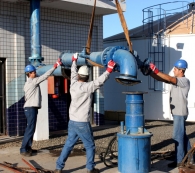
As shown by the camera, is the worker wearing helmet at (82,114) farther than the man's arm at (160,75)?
No

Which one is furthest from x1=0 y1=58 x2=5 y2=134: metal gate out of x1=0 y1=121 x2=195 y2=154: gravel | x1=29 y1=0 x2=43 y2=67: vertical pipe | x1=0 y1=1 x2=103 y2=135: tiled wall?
x1=29 y1=0 x2=43 y2=67: vertical pipe

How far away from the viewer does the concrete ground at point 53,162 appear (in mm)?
7121

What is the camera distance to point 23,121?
1135 centimetres

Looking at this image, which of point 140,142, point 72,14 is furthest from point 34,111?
point 72,14

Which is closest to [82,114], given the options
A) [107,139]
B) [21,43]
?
[107,139]

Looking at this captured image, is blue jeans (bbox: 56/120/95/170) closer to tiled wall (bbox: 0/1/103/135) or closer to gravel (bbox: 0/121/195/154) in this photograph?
gravel (bbox: 0/121/195/154)

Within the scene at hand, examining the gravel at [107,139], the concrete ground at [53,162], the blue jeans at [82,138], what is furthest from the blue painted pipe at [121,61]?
the gravel at [107,139]

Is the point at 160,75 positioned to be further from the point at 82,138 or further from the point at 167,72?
the point at 167,72

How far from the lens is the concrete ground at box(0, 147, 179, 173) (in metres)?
7.12

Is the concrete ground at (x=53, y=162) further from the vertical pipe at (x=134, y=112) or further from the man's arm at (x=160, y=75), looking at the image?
the man's arm at (x=160, y=75)

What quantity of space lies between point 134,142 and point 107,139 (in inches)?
173

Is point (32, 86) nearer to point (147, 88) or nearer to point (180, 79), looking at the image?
point (180, 79)

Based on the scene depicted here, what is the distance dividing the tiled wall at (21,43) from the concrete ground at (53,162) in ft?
7.93

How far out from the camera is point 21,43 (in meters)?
11.3
